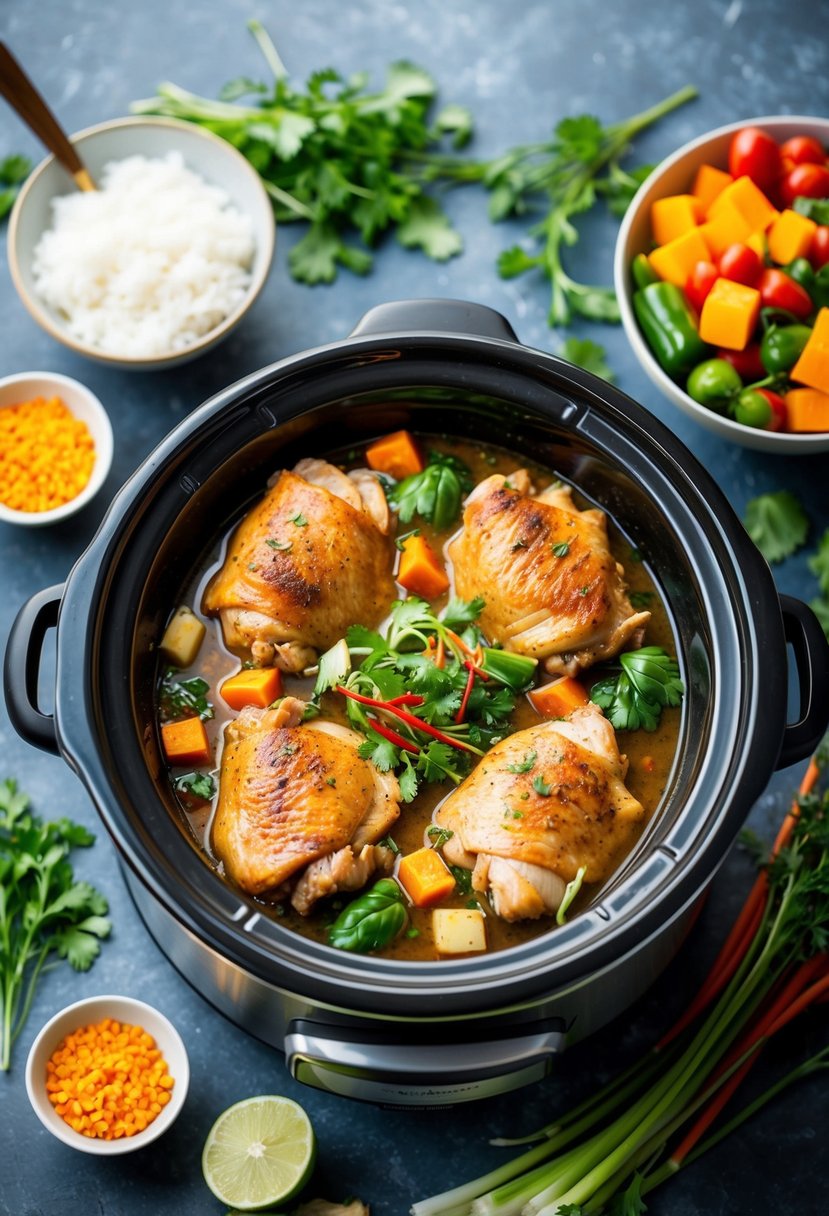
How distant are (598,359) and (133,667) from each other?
1807 mm

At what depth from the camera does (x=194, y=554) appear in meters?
3.15

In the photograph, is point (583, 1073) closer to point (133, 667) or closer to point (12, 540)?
point (133, 667)

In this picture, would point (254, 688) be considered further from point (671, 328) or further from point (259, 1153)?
point (671, 328)

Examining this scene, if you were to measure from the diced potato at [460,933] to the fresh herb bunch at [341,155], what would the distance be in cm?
214

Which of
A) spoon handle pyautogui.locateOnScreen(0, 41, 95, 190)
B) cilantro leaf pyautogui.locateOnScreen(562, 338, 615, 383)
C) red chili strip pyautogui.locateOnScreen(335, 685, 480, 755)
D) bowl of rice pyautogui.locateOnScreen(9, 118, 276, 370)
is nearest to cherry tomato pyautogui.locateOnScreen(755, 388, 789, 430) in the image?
cilantro leaf pyautogui.locateOnScreen(562, 338, 615, 383)

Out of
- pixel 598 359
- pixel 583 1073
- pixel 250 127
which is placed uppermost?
pixel 250 127

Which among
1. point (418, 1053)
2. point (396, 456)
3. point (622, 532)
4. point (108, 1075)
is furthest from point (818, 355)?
point (108, 1075)

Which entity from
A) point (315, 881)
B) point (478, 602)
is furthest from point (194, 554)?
point (315, 881)

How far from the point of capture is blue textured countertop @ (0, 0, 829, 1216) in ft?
10.4

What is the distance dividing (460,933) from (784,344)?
186 centimetres

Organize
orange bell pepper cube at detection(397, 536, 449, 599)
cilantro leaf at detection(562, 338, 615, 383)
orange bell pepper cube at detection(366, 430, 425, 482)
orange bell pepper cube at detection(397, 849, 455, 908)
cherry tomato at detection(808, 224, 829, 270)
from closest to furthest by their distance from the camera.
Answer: orange bell pepper cube at detection(397, 849, 455, 908)
orange bell pepper cube at detection(397, 536, 449, 599)
orange bell pepper cube at detection(366, 430, 425, 482)
cherry tomato at detection(808, 224, 829, 270)
cilantro leaf at detection(562, 338, 615, 383)

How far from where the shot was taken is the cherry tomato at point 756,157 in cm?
360

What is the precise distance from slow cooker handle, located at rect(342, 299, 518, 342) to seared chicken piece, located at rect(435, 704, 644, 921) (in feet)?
3.19

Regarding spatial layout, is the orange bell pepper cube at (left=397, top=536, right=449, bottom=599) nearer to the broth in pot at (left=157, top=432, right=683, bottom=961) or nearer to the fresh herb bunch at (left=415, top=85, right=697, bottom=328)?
the broth in pot at (left=157, top=432, right=683, bottom=961)
